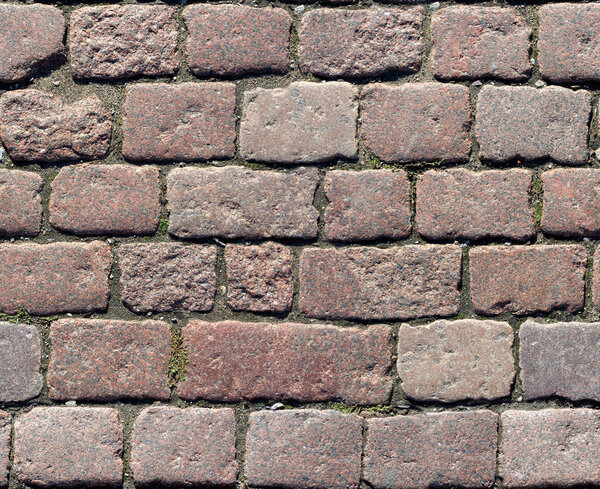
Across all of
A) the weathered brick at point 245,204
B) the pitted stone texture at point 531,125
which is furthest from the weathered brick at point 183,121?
the pitted stone texture at point 531,125

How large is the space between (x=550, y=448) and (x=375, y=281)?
70 cm

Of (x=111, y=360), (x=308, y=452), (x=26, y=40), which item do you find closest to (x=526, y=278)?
(x=308, y=452)

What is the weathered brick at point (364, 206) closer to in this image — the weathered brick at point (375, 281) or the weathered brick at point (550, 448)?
the weathered brick at point (375, 281)

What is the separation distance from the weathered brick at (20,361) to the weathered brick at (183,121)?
625 mm

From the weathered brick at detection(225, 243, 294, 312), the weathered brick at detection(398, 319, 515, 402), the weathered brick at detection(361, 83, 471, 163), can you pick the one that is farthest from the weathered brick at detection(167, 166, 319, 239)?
the weathered brick at detection(398, 319, 515, 402)

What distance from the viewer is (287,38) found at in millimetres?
1765

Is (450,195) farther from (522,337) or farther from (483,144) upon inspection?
(522,337)

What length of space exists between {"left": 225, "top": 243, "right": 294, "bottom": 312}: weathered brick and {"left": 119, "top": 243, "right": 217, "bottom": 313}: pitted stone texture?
61 millimetres

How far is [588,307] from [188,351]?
3.85ft

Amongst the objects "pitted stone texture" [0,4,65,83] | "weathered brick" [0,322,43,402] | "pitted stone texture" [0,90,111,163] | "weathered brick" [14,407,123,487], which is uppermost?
"pitted stone texture" [0,4,65,83]

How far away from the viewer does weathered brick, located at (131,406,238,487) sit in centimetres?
174

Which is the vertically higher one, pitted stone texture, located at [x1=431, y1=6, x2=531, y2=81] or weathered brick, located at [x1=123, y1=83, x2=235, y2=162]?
pitted stone texture, located at [x1=431, y1=6, x2=531, y2=81]

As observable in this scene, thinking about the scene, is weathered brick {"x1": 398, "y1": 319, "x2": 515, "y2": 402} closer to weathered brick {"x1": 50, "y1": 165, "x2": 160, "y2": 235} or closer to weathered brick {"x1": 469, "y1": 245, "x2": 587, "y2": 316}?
weathered brick {"x1": 469, "y1": 245, "x2": 587, "y2": 316}

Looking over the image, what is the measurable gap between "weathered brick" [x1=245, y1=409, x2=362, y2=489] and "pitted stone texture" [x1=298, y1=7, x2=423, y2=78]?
3.29 ft
